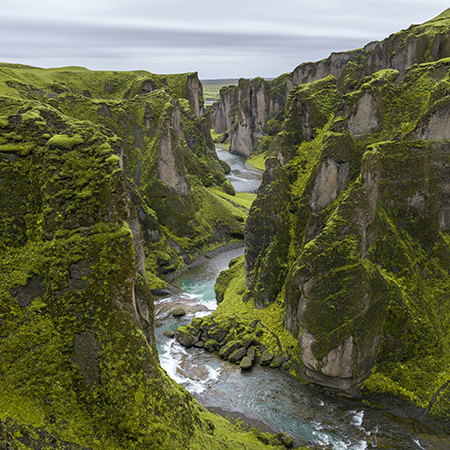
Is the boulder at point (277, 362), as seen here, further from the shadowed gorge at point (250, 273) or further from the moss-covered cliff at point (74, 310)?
the moss-covered cliff at point (74, 310)

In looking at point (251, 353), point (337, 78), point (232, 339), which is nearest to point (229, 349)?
point (232, 339)

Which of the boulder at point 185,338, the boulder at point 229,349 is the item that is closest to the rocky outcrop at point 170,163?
the boulder at point 185,338

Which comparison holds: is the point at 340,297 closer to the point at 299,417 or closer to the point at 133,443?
the point at 299,417

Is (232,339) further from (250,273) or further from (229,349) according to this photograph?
(250,273)

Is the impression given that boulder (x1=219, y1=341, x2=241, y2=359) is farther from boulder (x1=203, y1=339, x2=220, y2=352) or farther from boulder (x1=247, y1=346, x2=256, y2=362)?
boulder (x1=203, y1=339, x2=220, y2=352)

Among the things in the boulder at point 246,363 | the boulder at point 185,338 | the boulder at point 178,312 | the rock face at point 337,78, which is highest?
the rock face at point 337,78

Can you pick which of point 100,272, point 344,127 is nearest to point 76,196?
point 100,272
